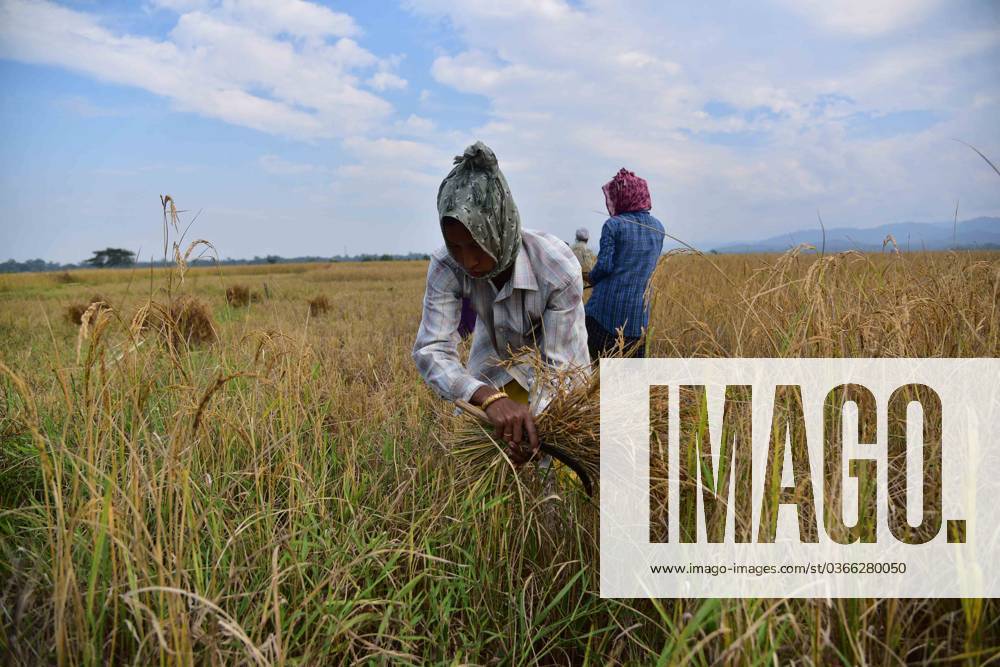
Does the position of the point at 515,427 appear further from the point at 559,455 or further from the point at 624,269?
the point at 624,269

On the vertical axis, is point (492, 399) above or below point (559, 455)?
above

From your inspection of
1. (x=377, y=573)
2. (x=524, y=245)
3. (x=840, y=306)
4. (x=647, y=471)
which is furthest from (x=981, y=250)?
(x=377, y=573)

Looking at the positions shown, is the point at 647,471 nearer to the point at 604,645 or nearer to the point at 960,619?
the point at 604,645

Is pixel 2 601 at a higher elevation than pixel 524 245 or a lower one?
lower

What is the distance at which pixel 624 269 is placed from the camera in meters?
3.56

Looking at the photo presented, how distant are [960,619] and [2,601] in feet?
6.09

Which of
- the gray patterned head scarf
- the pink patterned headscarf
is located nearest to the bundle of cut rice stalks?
the gray patterned head scarf

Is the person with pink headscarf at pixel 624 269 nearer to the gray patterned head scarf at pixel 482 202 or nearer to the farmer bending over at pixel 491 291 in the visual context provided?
the farmer bending over at pixel 491 291

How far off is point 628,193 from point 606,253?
0.45m

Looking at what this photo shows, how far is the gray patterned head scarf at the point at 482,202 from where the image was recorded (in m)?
1.79

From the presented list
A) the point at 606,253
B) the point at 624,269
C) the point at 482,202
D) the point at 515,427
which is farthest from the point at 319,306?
the point at 515,427

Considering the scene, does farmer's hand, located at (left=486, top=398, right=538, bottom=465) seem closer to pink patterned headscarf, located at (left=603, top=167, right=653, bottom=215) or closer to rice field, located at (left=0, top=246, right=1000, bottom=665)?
rice field, located at (left=0, top=246, right=1000, bottom=665)

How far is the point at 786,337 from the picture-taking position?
5.36ft

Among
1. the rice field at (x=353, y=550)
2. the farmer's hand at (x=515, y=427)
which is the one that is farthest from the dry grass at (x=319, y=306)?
the farmer's hand at (x=515, y=427)
